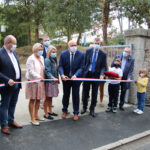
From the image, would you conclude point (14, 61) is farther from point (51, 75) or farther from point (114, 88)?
point (114, 88)

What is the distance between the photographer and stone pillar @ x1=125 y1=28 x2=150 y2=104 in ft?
20.0

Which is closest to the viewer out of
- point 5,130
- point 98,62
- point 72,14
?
point 5,130

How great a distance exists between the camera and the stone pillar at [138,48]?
6.09 meters

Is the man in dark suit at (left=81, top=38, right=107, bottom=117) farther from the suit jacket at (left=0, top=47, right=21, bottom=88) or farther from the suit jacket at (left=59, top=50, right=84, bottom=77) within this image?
the suit jacket at (left=0, top=47, right=21, bottom=88)

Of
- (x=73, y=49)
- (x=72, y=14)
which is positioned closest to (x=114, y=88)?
(x=73, y=49)

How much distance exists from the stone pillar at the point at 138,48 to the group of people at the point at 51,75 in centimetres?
75

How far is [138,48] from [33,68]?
372 cm

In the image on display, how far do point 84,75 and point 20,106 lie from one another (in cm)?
231

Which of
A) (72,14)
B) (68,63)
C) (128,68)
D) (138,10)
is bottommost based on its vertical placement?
(128,68)

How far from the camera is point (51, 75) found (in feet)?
14.7

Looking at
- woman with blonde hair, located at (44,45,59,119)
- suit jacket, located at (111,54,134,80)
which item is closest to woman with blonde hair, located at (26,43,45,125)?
woman with blonde hair, located at (44,45,59,119)

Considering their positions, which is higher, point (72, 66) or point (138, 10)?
point (138, 10)

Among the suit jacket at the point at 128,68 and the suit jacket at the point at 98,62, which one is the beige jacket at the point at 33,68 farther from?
the suit jacket at the point at 128,68

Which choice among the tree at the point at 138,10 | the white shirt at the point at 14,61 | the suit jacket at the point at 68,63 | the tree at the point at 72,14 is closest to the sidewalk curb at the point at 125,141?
the suit jacket at the point at 68,63
